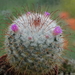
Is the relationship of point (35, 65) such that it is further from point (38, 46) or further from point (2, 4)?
point (2, 4)

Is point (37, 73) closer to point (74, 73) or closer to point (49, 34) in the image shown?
point (49, 34)

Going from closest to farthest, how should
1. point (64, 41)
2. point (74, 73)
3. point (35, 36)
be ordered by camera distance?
point (35, 36) → point (64, 41) → point (74, 73)

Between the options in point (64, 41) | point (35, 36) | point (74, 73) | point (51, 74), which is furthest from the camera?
point (74, 73)

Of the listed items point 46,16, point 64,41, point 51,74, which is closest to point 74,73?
point 51,74

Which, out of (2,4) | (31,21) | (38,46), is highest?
(2,4)

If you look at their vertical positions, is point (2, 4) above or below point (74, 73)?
above

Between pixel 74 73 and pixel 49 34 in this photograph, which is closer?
pixel 49 34
